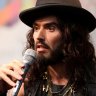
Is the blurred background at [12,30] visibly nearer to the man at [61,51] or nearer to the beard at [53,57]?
the man at [61,51]

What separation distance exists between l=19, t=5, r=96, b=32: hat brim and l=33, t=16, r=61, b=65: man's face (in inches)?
1.3

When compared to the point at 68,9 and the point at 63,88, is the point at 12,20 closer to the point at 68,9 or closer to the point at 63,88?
the point at 68,9

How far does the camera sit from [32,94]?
1277 mm

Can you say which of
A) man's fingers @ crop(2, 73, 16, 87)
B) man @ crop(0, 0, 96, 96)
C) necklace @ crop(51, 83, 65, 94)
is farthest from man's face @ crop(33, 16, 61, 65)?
man's fingers @ crop(2, 73, 16, 87)

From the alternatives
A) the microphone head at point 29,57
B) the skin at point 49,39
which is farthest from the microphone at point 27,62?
the skin at point 49,39

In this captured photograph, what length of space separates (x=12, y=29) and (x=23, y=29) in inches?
2.3

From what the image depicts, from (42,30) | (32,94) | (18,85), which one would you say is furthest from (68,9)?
(18,85)

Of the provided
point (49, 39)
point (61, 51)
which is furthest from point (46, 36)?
point (61, 51)

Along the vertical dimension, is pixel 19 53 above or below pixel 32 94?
above

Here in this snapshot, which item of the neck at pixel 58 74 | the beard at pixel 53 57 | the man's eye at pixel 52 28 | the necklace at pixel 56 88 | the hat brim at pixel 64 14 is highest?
the hat brim at pixel 64 14

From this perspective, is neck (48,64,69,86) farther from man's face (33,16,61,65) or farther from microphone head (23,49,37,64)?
microphone head (23,49,37,64)

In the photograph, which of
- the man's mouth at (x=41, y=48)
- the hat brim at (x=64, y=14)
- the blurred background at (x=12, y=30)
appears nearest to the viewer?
the man's mouth at (x=41, y=48)

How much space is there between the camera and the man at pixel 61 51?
128 cm

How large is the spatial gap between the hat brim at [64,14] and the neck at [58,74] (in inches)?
8.1
